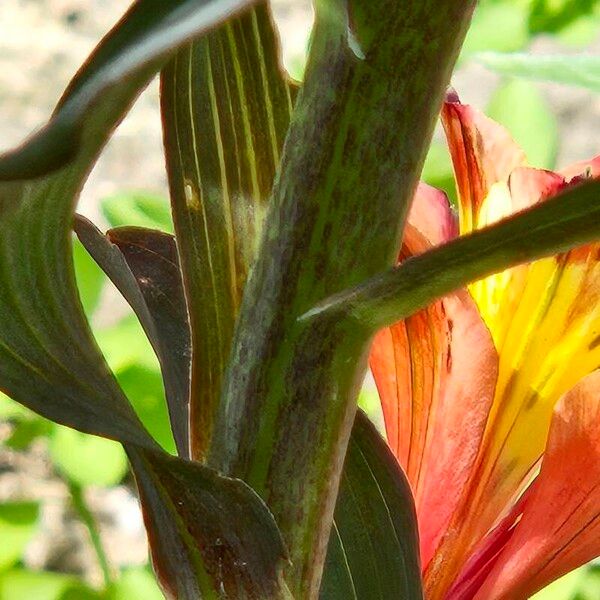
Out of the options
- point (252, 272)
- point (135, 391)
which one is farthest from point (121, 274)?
point (135, 391)

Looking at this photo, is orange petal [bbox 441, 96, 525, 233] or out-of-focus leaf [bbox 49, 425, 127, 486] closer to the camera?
orange petal [bbox 441, 96, 525, 233]

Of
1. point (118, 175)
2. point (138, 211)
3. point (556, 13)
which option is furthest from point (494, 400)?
point (118, 175)

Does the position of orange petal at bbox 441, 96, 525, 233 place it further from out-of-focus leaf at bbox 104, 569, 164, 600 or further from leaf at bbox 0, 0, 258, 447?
out-of-focus leaf at bbox 104, 569, 164, 600

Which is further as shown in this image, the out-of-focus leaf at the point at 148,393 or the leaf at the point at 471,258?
the out-of-focus leaf at the point at 148,393

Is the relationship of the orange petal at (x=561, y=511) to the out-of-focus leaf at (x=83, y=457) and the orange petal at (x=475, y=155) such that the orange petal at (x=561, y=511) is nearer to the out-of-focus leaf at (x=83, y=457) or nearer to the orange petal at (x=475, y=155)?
the orange petal at (x=475, y=155)

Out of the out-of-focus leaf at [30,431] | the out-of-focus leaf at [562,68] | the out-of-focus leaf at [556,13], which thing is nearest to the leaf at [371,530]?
the out-of-focus leaf at [562,68]

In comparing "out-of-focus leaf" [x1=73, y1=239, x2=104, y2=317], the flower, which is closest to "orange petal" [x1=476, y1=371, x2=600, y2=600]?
the flower
